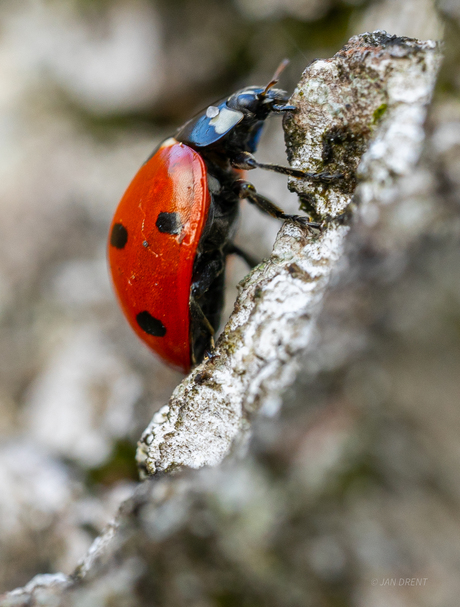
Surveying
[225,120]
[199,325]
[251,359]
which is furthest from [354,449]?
[225,120]

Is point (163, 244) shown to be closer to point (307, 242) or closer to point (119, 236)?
point (119, 236)

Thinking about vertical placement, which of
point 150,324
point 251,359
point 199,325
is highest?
point 150,324

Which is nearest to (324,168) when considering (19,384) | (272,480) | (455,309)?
(455,309)

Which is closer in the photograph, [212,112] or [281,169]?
[281,169]

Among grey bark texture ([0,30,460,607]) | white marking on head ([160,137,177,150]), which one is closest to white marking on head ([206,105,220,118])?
white marking on head ([160,137,177,150])

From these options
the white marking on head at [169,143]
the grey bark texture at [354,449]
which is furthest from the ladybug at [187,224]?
the grey bark texture at [354,449]

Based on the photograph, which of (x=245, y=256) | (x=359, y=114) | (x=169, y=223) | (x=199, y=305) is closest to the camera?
(x=359, y=114)

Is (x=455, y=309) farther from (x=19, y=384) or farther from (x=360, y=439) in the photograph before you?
(x=19, y=384)

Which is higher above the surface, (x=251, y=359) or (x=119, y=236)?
(x=119, y=236)
